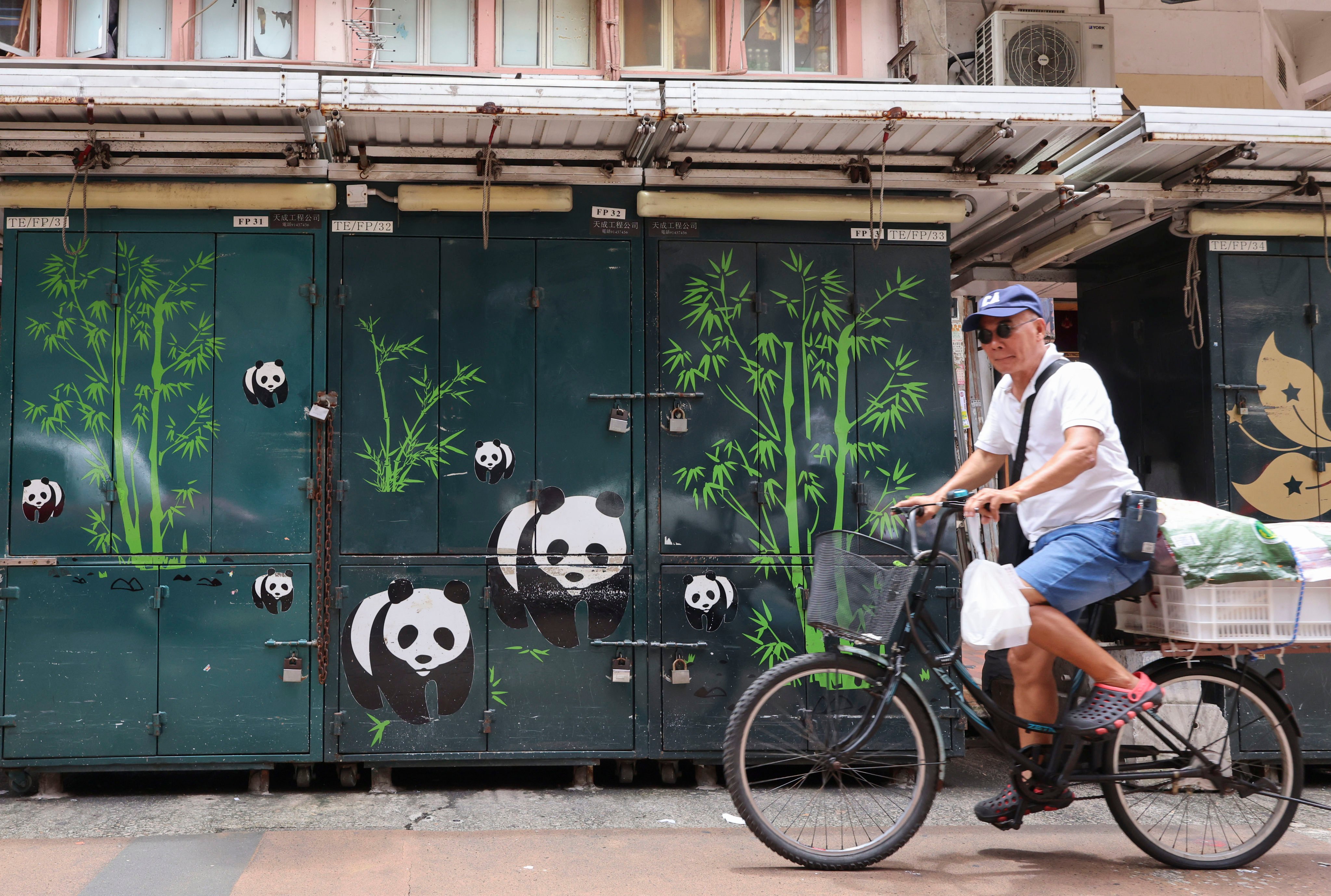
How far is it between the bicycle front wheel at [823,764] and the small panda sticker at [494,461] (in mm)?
2131

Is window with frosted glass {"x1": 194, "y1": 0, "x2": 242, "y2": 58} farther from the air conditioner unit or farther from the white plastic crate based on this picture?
the white plastic crate

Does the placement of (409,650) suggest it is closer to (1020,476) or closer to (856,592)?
(856,592)

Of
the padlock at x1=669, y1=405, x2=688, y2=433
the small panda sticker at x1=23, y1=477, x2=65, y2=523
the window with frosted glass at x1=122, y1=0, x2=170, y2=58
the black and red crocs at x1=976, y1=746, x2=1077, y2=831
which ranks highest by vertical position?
the window with frosted glass at x1=122, y1=0, x2=170, y2=58

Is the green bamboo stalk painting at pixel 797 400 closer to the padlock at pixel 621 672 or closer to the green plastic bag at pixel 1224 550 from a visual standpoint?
the padlock at pixel 621 672

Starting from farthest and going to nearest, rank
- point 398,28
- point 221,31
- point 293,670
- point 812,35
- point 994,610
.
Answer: point 812,35 → point 398,28 → point 221,31 → point 293,670 → point 994,610

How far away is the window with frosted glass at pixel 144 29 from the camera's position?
6.77m

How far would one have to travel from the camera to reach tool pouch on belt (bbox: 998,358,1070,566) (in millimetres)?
3785

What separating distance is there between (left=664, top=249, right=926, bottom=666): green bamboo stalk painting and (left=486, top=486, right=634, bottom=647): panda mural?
0.54 metres

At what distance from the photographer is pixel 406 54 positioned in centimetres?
697

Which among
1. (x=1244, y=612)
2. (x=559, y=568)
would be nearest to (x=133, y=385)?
(x=559, y=568)

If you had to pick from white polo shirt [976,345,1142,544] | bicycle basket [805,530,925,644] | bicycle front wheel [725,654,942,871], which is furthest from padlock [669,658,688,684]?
white polo shirt [976,345,1142,544]

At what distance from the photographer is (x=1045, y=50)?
23.7 ft

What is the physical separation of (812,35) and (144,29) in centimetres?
476

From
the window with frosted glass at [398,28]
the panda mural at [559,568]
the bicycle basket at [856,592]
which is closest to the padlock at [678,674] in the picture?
the panda mural at [559,568]
